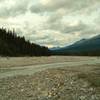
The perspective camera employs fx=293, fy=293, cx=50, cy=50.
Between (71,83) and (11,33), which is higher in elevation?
(11,33)

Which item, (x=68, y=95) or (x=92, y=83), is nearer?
(x=68, y=95)

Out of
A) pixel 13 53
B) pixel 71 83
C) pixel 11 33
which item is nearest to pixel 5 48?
pixel 13 53

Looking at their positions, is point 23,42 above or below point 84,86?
above

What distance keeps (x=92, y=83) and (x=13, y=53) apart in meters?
104

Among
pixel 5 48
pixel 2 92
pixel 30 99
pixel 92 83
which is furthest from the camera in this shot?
pixel 5 48

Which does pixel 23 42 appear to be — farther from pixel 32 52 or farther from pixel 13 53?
pixel 13 53

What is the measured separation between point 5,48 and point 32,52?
26605 mm

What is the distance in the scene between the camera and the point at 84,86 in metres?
24.2

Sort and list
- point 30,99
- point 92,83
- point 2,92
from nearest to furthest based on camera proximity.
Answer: point 30,99, point 2,92, point 92,83

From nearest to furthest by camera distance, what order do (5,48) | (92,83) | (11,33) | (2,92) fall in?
(2,92)
(92,83)
(5,48)
(11,33)

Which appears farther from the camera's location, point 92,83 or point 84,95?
point 92,83

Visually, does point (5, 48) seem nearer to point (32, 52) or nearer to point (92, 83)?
point (32, 52)

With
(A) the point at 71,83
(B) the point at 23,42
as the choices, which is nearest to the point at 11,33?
(B) the point at 23,42

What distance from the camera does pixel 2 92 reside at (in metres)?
23.2
